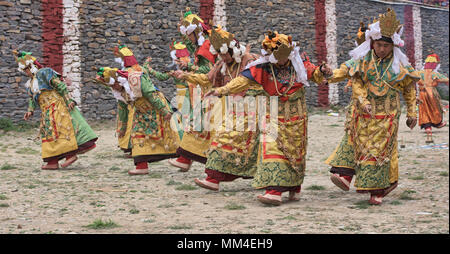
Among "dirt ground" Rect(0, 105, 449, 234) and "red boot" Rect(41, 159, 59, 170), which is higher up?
"red boot" Rect(41, 159, 59, 170)

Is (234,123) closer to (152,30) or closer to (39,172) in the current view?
(39,172)

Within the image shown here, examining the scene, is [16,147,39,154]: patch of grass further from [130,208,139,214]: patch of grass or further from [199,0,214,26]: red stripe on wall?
[199,0,214,26]: red stripe on wall

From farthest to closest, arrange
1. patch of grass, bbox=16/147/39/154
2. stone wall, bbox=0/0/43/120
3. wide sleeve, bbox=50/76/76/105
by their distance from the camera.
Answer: stone wall, bbox=0/0/43/120 < patch of grass, bbox=16/147/39/154 < wide sleeve, bbox=50/76/76/105

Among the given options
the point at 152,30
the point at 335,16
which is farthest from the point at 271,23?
the point at 152,30

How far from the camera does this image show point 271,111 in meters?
5.75

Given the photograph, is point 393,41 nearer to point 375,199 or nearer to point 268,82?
point 268,82

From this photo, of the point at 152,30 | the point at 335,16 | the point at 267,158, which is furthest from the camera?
the point at 335,16

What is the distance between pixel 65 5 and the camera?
13883 mm

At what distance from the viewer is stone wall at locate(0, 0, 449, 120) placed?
521 inches

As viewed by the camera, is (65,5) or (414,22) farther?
(414,22)

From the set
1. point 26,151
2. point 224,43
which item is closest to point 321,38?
point 26,151

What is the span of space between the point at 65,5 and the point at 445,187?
989 centimetres

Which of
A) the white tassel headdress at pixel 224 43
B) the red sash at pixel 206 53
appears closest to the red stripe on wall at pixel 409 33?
the red sash at pixel 206 53

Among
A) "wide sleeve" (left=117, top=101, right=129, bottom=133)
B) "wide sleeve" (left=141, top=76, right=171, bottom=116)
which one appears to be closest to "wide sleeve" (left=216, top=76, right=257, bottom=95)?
"wide sleeve" (left=141, top=76, right=171, bottom=116)
